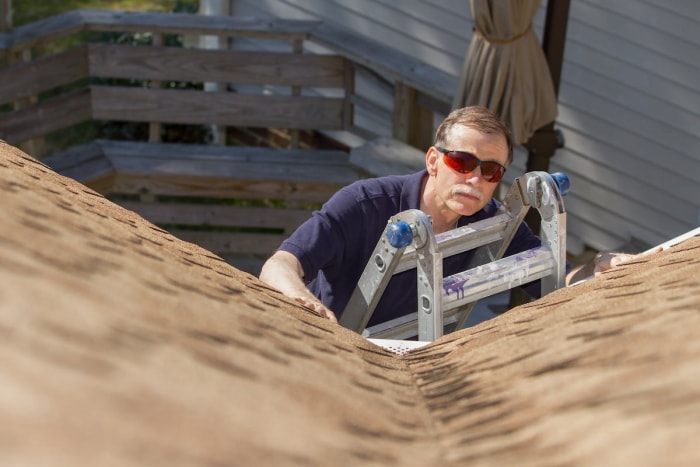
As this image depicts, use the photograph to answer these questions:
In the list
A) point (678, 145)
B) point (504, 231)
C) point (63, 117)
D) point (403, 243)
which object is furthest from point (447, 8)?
point (403, 243)

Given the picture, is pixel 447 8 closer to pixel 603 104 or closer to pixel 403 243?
pixel 603 104

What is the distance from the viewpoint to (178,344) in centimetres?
64

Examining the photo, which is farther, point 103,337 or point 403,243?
point 403,243

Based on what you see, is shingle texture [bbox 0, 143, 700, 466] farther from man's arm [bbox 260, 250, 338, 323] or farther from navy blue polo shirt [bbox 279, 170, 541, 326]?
navy blue polo shirt [bbox 279, 170, 541, 326]

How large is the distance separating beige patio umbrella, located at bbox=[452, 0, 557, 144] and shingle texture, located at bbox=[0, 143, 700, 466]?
448 cm

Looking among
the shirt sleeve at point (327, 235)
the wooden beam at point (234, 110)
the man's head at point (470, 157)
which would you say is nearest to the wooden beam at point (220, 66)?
the wooden beam at point (234, 110)

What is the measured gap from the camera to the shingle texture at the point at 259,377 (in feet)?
1.68

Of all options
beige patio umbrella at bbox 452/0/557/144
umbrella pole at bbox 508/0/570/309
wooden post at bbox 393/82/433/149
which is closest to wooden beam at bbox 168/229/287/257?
wooden post at bbox 393/82/433/149

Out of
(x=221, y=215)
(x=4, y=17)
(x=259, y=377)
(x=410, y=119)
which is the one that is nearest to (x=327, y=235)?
(x=259, y=377)

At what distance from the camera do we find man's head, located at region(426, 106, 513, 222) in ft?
9.40

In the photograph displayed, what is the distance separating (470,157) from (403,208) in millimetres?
368

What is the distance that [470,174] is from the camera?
288 centimetres

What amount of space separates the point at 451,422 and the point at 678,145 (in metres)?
5.79

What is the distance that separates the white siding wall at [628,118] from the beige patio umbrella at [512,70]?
3.22ft
